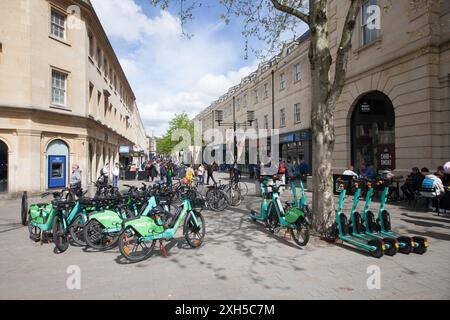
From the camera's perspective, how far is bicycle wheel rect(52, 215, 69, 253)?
543cm

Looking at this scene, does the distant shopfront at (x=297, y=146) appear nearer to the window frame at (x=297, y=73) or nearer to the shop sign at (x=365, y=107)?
the window frame at (x=297, y=73)

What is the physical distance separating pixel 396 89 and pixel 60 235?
12926mm

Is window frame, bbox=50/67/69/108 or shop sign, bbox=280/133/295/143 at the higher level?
window frame, bbox=50/67/69/108

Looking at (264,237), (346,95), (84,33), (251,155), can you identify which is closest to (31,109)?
(84,33)

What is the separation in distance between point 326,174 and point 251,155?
23.0 metres

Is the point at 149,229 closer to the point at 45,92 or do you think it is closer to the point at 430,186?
A: the point at 430,186

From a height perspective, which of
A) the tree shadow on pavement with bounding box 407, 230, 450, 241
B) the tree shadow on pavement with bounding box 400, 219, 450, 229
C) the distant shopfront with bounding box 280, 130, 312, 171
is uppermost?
the distant shopfront with bounding box 280, 130, 312, 171

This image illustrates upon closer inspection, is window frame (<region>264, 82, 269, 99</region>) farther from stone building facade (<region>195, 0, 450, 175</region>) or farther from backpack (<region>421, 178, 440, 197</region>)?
backpack (<region>421, 178, 440, 197</region>)

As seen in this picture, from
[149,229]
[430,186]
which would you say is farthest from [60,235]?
[430,186]

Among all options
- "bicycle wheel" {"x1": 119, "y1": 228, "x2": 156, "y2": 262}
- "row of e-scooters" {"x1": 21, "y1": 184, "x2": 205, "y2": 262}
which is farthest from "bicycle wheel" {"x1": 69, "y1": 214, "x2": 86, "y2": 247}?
"bicycle wheel" {"x1": 119, "y1": 228, "x2": 156, "y2": 262}

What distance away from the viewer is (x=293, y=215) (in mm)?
5891

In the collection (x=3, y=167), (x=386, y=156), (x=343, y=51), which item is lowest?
(x=3, y=167)

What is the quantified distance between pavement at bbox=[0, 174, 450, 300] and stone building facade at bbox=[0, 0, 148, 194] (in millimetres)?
9088
